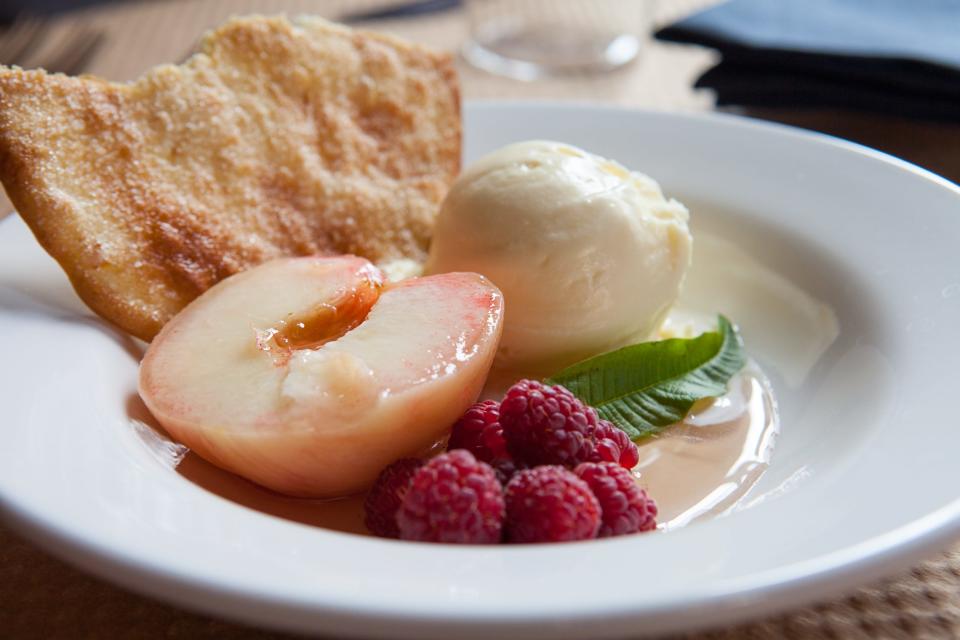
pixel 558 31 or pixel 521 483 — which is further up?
pixel 521 483

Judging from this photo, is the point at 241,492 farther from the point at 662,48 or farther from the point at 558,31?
the point at 662,48

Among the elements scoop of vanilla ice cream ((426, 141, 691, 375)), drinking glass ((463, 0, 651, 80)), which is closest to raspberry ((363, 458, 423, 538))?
scoop of vanilla ice cream ((426, 141, 691, 375))

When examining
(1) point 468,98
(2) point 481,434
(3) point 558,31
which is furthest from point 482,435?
(3) point 558,31

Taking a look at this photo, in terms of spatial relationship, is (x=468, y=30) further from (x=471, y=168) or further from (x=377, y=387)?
(x=377, y=387)

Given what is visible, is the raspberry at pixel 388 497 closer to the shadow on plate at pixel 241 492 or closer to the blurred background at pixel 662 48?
the shadow on plate at pixel 241 492

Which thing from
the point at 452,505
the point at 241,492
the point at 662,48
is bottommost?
the point at 662,48

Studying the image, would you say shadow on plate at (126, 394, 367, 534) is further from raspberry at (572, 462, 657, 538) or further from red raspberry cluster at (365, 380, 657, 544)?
raspberry at (572, 462, 657, 538)

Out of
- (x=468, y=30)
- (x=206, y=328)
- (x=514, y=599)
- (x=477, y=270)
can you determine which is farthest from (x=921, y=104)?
(x=514, y=599)
